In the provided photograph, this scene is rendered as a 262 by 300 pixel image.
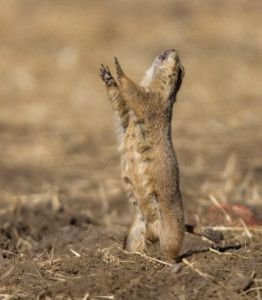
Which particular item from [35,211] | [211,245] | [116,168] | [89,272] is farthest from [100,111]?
[89,272]

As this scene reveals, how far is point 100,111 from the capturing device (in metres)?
14.4

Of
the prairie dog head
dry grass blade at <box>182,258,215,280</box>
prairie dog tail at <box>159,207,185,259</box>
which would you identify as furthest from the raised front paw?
dry grass blade at <box>182,258,215,280</box>

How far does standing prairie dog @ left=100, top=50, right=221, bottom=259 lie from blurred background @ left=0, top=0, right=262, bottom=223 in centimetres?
248

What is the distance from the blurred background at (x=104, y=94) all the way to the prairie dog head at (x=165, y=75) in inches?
86.8

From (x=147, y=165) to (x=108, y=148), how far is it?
19.9 feet

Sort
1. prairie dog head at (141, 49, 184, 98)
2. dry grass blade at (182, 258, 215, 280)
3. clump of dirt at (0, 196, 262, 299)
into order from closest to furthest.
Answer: clump of dirt at (0, 196, 262, 299), dry grass blade at (182, 258, 215, 280), prairie dog head at (141, 49, 184, 98)

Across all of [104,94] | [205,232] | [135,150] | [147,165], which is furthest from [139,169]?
[104,94]

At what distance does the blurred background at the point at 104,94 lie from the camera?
1081cm

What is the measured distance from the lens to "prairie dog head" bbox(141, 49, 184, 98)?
7.08m

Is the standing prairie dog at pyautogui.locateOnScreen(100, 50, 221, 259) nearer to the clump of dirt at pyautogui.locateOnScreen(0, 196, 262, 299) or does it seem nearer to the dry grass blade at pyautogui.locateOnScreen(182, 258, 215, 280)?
the clump of dirt at pyautogui.locateOnScreen(0, 196, 262, 299)

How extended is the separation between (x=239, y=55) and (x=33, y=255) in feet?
36.7

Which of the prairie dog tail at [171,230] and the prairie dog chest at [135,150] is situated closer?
the prairie dog tail at [171,230]

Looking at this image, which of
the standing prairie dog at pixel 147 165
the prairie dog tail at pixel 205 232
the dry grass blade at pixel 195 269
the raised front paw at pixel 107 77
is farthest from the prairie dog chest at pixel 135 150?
the dry grass blade at pixel 195 269

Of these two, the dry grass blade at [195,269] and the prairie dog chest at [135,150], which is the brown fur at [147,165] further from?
the dry grass blade at [195,269]
